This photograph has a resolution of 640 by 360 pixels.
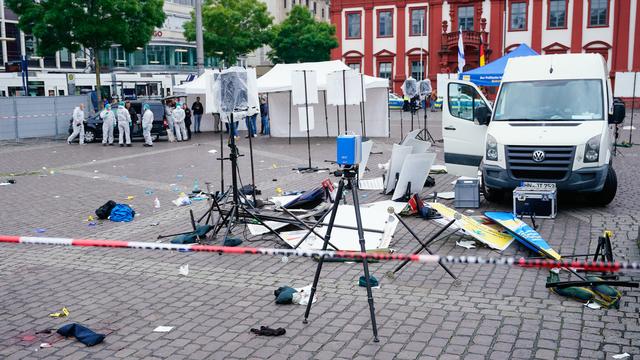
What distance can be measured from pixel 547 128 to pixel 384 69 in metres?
49.6

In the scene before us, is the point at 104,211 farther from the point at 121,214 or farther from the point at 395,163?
the point at 395,163

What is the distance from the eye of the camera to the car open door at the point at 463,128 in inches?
507

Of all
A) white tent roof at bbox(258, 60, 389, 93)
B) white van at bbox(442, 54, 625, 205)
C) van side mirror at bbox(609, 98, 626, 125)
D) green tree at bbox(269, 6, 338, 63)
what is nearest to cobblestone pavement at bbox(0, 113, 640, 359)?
white van at bbox(442, 54, 625, 205)

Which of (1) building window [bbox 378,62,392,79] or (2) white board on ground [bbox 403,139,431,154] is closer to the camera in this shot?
(2) white board on ground [bbox 403,139,431,154]

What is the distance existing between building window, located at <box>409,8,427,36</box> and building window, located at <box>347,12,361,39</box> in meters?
5.10

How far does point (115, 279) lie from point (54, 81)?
40.9 m

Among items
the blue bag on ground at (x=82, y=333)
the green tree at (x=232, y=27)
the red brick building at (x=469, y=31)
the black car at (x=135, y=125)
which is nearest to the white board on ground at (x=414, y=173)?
the blue bag on ground at (x=82, y=333)

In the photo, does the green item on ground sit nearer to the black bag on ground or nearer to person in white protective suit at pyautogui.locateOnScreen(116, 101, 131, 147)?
the black bag on ground

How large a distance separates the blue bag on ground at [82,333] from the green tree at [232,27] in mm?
57857

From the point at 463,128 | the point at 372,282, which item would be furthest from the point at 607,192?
the point at 372,282

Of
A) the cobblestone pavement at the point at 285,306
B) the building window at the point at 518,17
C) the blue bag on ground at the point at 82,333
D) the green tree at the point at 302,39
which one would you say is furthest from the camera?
the green tree at the point at 302,39

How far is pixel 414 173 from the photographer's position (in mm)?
11750

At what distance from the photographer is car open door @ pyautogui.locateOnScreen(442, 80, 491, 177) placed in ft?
42.3

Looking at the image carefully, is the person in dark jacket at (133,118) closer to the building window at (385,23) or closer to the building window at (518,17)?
the building window at (385,23)
